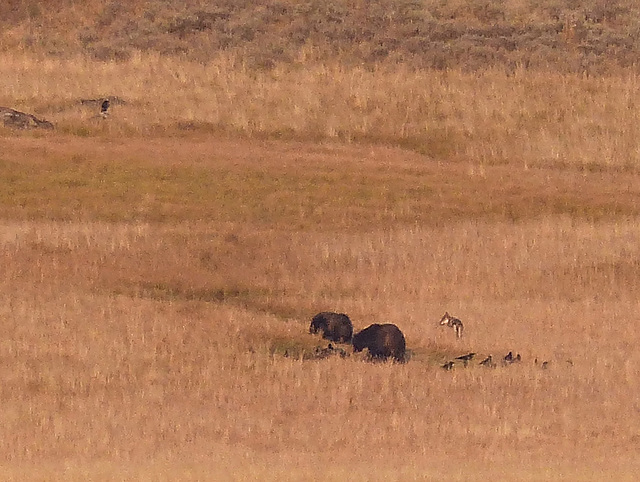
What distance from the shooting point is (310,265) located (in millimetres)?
Answer: 17281

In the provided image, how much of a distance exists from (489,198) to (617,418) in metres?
11.2

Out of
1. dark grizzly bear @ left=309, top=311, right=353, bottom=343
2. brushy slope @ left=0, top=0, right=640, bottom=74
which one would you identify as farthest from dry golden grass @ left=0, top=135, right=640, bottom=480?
brushy slope @ left=0, top=0, right=640, bottom=74

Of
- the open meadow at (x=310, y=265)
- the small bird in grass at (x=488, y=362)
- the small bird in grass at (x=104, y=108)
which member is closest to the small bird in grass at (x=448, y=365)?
the open meadow at (x=310, y=265)

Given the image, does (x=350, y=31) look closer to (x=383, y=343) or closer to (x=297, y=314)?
(x=297, y=314)

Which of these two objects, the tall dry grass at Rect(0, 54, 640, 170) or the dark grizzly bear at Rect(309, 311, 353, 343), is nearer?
the dark grizzly bear at Rect(309, 311, 353, 343)

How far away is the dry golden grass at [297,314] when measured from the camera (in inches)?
360

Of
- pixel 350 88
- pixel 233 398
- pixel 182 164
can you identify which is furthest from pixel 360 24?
pixel 233 398

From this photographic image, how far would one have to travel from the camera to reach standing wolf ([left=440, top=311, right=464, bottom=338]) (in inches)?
548

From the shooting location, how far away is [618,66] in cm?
3016

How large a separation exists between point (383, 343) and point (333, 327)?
0.90 metres

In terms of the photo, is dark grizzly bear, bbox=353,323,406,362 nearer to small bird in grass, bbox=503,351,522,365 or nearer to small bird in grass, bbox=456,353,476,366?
small bird in grass, bbox=456,353,476,366

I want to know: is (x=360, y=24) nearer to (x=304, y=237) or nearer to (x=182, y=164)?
(x=182, y=164)

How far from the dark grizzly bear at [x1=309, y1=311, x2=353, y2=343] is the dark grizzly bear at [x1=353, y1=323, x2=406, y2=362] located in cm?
47

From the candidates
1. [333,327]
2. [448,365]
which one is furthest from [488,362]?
[333,327]
